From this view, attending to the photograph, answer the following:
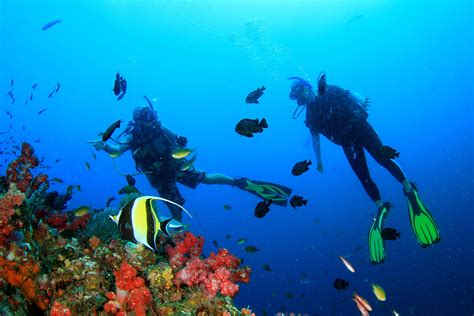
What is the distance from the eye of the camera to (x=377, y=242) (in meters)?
6.87

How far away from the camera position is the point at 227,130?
100 meters

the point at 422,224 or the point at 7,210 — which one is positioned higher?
the point at 422,224

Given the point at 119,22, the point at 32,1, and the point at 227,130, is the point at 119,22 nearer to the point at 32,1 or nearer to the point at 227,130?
the point at 32,1

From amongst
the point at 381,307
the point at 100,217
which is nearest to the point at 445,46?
the point at 381,307

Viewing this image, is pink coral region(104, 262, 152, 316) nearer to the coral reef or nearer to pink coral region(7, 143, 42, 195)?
the coral reef

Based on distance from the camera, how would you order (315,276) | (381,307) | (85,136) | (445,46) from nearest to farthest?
(381,307)
(315,276)
(85,136)
(445,46)

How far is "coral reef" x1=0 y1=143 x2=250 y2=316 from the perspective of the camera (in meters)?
2.72

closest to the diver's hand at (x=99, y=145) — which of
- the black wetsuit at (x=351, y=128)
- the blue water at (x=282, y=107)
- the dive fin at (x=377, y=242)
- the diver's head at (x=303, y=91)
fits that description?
the diver's head at (x=303, y=91)

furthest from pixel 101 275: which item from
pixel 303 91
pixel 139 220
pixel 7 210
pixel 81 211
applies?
pixel 303 91

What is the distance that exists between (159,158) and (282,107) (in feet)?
305

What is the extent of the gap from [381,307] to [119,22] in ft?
193

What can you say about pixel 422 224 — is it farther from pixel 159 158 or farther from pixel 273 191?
pixel 159 158

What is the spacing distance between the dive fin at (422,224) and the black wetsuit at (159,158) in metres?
5.26

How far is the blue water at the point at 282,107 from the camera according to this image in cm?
3105
